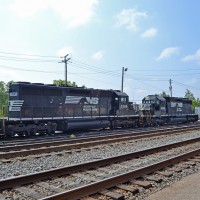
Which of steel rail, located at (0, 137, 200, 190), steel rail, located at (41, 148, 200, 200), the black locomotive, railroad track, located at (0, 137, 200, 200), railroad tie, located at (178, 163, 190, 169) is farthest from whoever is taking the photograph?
the black locomotive

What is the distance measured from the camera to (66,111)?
71.4 feet

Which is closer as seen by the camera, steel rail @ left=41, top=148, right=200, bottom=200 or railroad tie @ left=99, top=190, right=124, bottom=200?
steel rail @ left=41, top=148, right=200, bottom=200

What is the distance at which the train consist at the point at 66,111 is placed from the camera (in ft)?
61.7

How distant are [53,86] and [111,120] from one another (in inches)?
277

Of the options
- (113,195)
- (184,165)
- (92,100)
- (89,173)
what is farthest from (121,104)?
(113,195)

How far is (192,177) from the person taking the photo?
7.46 metres

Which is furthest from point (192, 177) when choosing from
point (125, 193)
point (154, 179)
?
point (125, 193)

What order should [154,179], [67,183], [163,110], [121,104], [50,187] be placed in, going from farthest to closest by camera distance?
[163,110] → [121,104] → [154,179] → [67,183] → [50,187]

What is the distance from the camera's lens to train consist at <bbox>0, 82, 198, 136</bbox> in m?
18.8

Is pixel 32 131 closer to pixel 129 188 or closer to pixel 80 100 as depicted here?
pixel 80 100

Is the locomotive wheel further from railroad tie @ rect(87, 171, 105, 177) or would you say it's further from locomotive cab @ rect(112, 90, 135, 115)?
railroad tie @ rect(87, 171, 105, 177)

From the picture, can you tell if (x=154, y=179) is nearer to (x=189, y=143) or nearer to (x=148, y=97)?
(x=189, y=143)

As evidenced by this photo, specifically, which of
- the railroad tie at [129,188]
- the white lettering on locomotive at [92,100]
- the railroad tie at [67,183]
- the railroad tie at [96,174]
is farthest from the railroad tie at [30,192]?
the white lettering on locomotive at [92,100]

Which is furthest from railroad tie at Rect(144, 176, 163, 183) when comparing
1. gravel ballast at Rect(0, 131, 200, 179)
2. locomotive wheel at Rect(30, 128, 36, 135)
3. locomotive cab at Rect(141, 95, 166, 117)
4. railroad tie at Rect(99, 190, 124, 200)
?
locomotive cab at Rect(141, 95, 166, 117)
